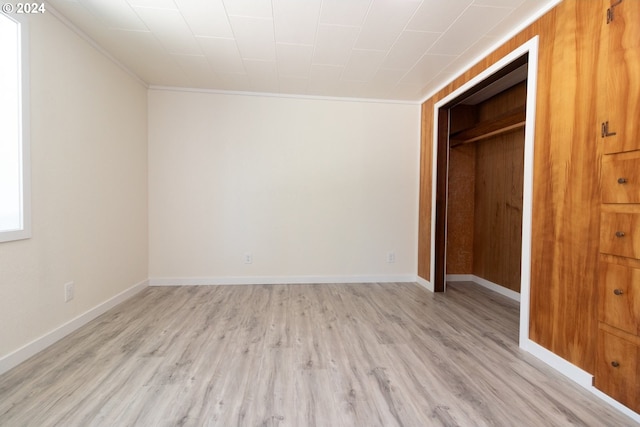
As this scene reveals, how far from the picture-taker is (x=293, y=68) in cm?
297

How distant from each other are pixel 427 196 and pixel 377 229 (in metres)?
0.80

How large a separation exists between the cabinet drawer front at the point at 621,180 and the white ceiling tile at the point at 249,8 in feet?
7.79

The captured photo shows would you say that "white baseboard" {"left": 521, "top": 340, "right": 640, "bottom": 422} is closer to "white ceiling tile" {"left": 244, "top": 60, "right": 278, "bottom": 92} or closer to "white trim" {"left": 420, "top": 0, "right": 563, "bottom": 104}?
"white trim" {"left": 420, "top": 0, "right": 563, "bottom": 104}

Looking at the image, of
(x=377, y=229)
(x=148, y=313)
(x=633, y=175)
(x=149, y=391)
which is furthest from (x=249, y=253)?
(x=633, y=175)

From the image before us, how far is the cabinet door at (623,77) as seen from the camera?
145cm

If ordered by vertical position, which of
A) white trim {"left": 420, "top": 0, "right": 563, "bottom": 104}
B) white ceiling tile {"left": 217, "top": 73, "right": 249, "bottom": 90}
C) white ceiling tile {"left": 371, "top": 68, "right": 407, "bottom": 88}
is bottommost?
white trim {"left": 420, "top": 0, "right": 563, "bottom": 104}

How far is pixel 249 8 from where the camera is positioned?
2.05 meters

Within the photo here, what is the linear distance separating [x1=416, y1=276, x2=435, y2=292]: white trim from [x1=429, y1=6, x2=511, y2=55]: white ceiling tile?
2616mm

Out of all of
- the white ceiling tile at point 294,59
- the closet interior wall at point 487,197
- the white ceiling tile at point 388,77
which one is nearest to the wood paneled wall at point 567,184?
the white ceiling tile at point 388,77

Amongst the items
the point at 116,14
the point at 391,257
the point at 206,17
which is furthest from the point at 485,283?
the point at 116,14

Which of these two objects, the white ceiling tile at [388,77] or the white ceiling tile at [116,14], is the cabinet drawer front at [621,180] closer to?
the white ceiling tile at [388,77]

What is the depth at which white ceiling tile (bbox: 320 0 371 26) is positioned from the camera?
1983mm

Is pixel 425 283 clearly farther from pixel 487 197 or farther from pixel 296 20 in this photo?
pixel 296 20

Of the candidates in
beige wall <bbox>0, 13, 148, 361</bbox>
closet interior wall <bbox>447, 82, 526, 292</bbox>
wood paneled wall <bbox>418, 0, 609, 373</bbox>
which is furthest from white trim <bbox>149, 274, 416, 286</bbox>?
wood paneled wall <bbox>418, 0, 609, 373</bbox>
